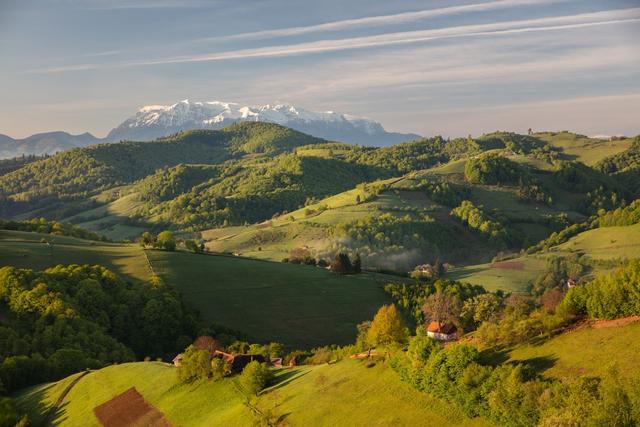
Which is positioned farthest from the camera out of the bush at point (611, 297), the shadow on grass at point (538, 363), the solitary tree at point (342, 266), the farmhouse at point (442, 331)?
the solitary tree at point (342, 266)

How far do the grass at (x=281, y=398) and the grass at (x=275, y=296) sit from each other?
40752 millimetres

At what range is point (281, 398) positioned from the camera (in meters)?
54.4

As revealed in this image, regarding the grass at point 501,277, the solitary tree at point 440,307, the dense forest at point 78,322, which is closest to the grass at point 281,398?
the dense forest at point 78,322

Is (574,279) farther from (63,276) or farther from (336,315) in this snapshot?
(63,276)

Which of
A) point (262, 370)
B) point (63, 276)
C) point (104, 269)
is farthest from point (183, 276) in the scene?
point (262, 370)

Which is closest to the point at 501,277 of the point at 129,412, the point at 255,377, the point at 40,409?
the point at 255,377

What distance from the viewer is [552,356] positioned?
42500 mm

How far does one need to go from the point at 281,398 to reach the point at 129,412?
58.9ft

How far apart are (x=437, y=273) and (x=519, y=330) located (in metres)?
152

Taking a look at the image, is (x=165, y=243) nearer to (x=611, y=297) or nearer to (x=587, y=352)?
(x=611, y=297)

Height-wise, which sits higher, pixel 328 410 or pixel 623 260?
pixel 328 410

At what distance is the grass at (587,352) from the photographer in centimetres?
3856

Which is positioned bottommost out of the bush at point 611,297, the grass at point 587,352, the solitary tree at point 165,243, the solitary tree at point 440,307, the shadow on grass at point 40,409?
the solitary tree at point 440,307

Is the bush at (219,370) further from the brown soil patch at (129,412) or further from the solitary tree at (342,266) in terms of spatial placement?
the solitary tree at (342,266)
